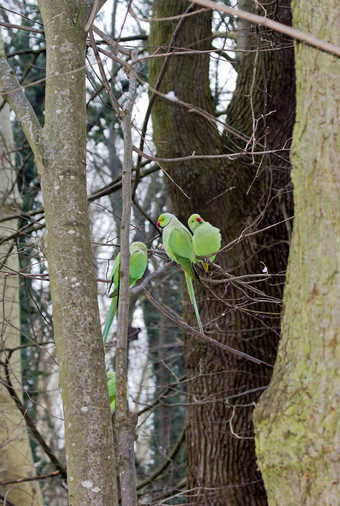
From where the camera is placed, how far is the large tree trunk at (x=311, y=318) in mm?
1562

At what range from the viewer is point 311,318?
1675 mm

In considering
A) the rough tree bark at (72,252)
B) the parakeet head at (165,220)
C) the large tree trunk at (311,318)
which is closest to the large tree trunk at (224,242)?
the parakeet head at (165,220)

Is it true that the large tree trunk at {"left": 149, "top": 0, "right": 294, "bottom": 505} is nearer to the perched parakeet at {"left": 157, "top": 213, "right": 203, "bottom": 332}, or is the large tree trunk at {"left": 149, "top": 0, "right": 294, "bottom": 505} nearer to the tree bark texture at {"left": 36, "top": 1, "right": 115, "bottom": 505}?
the perched parakeet at {"left": 157, "top": 213, "right": 203, "bottom": 332}

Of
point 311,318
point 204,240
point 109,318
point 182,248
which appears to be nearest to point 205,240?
point 204,240

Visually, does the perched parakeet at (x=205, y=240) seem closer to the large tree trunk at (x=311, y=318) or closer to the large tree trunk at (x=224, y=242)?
the large tree trunk at (x=224, y=242)

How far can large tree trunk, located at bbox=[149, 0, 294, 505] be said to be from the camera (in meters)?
5.01

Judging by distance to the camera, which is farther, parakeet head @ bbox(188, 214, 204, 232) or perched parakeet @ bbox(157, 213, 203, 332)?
parakeet head @ bbox(188, 214, 204, 232)

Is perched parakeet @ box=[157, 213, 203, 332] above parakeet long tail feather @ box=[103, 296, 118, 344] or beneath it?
above

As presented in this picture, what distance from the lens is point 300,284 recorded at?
174 centimetres

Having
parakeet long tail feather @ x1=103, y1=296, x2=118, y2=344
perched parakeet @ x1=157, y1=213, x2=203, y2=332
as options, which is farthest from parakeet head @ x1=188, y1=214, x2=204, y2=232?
parakeet long tail feather @ x1=103, y1=296, x2=118, y2=344

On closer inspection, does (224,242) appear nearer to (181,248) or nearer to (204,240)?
(204,240)

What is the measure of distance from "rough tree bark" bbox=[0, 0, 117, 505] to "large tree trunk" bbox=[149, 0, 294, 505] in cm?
251

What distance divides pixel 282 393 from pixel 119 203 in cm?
1104

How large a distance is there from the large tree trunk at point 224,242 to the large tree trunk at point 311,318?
125 inches
